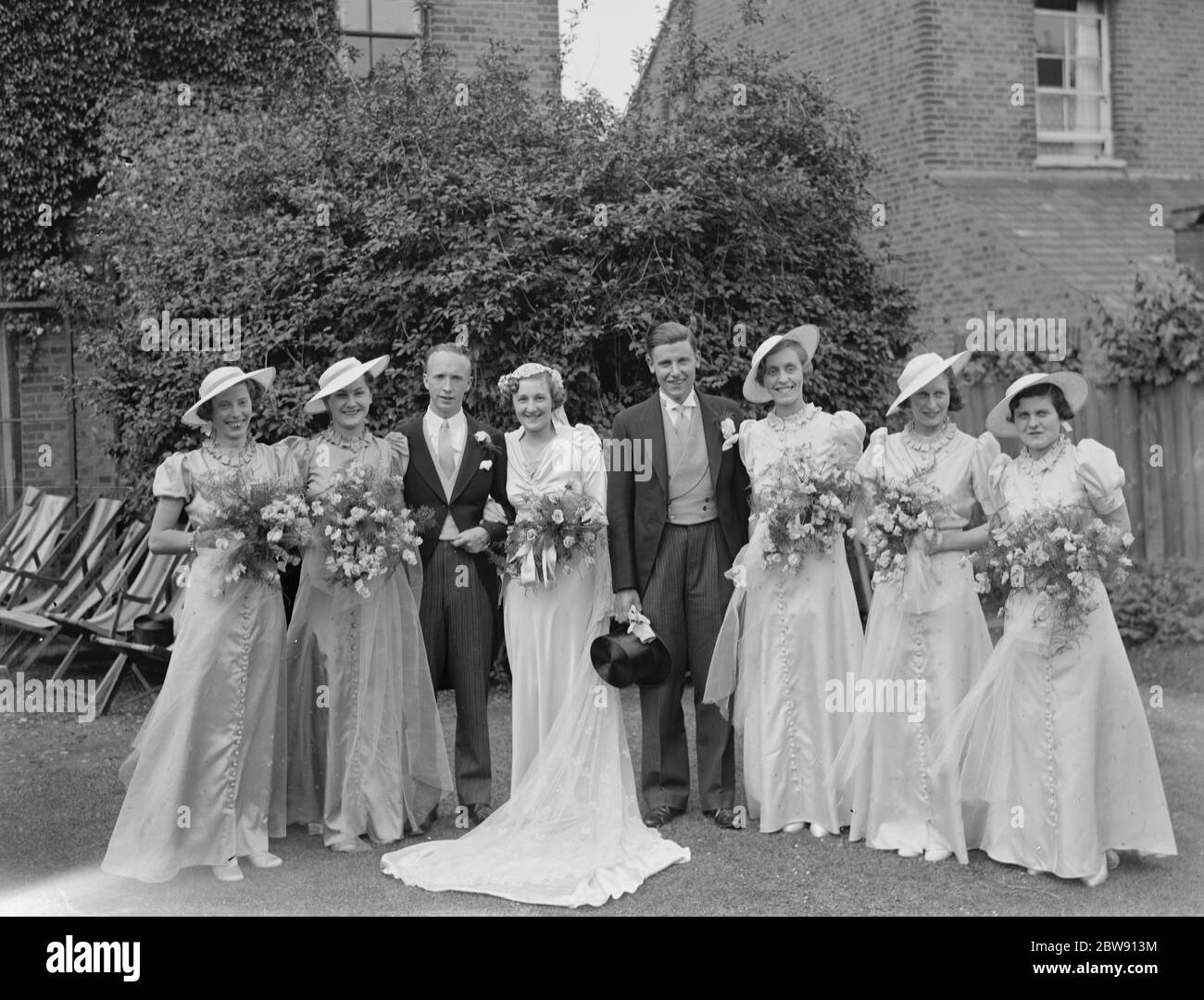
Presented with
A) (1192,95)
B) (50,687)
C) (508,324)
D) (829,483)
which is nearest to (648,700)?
(829,483)

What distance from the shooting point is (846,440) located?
6465 millimetres

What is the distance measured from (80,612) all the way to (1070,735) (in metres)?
7.30

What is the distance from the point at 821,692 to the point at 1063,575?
1.33 metres

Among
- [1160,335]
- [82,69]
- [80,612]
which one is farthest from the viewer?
[82,69]

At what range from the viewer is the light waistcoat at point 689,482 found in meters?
6.60

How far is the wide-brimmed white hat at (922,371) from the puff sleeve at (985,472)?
0.35m

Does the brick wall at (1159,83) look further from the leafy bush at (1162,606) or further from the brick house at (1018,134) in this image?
the leafy bush at (1162,606)

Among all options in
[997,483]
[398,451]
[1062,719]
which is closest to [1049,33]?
[997,483]

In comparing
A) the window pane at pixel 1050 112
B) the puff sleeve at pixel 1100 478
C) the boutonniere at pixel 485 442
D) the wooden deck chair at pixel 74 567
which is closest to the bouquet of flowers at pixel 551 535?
the boutonniere at pixel 485 442

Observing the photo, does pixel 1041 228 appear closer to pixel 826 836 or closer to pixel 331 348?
pixel 331 348

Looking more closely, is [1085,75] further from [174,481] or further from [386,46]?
[174,481]

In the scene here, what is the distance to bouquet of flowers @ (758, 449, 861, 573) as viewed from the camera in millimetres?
6195

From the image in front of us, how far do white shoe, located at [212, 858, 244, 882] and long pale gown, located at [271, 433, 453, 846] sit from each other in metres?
0.44

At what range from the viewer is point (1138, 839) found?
5672mm
